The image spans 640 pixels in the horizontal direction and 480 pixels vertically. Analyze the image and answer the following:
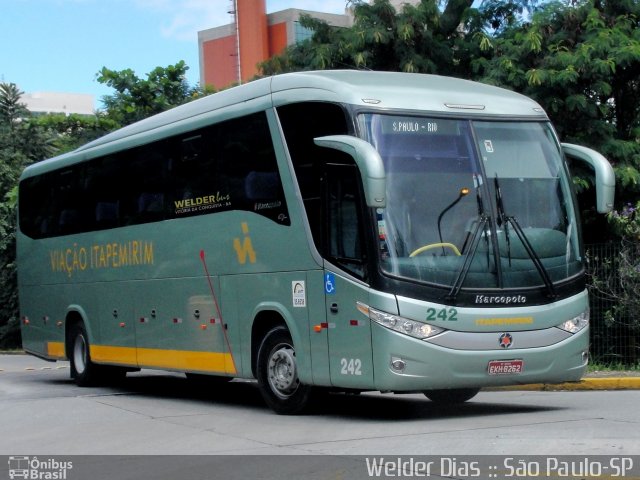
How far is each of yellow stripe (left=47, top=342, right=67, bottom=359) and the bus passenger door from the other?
354 inches

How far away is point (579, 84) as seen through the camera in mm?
20547

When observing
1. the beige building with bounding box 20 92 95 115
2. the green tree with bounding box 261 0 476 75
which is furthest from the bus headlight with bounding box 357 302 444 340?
the beige building with bounding box 20 92 95 115

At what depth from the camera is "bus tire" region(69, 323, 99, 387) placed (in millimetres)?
18891

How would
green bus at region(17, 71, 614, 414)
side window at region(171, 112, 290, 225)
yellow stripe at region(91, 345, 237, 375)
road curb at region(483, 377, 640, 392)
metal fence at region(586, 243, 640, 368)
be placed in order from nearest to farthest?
green bus at region(17, 71, 614, 414) → side window at region(171, 112, 290, 225) → yellow stripe at region(91, 345, 237, 375) → road curb at region(483, 377, 640, 392) → metal fence at region(586, 243, 640, 368)

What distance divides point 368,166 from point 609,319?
30.6 ft

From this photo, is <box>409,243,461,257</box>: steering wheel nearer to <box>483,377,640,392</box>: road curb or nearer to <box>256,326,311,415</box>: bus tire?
<box>256,326,311,415</box>: bus tire

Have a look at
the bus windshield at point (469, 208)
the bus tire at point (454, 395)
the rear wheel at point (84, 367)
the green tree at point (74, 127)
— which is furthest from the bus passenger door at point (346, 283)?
the green tree at point (74, 127)

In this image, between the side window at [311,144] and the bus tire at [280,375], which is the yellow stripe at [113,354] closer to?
the bus tire at [280,375]

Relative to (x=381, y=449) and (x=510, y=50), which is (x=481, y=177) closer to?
(x=381, y=449)

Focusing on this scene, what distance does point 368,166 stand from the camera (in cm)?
1071

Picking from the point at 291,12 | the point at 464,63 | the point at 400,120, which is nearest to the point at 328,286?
the point at 400,120

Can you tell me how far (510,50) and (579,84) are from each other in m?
1.51

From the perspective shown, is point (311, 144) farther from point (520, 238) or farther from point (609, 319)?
point (609, 319)

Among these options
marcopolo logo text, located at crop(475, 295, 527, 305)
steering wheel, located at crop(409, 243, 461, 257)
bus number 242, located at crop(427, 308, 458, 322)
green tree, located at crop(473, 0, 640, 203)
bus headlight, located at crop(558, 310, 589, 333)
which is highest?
green tree, located at crop(473, 0, 640, 203)
